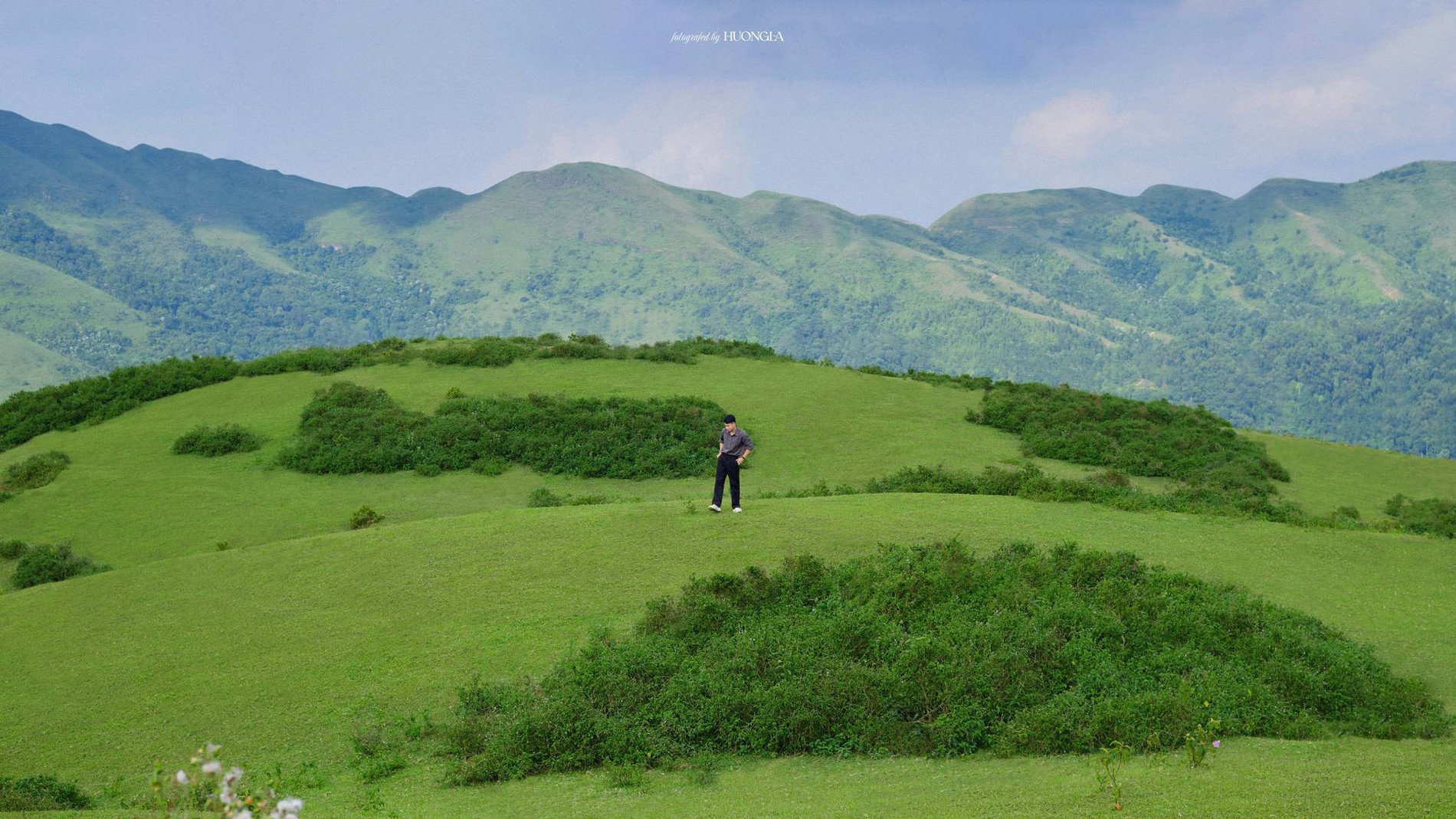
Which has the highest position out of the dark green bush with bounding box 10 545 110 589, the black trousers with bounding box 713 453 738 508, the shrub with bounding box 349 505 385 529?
the black trousers with bounding box 713 453 738 508

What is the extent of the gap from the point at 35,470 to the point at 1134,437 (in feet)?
111

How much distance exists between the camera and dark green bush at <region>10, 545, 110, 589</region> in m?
21.7

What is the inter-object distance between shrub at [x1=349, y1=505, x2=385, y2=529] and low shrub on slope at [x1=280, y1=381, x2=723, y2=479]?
4502mm

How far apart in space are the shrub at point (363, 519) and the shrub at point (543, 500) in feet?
12.9

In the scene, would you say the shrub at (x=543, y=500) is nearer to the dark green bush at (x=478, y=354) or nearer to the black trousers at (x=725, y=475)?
the black trousers at (x=725, y=475)

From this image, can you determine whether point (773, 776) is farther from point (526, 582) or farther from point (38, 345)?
point (38, 345)

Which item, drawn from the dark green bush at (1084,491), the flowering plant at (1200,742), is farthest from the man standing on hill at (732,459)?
Answer: the flowering plant at (1200,742)

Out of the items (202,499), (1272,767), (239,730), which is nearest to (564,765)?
(239,730)

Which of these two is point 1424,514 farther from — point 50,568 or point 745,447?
point 50,568

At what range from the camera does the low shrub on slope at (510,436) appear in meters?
30.4

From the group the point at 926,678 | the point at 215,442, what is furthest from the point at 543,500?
the point at 926,678

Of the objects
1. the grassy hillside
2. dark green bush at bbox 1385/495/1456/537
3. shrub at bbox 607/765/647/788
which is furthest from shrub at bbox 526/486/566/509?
dark green bush at bbox 1385/495/1456/537

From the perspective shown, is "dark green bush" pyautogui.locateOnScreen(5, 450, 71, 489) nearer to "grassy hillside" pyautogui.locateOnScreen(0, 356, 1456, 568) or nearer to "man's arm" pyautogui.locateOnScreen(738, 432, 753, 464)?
"grassy hillside" pyautogui.locateOnScreen(0, 356, 1456, 568)

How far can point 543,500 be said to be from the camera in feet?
87.5
